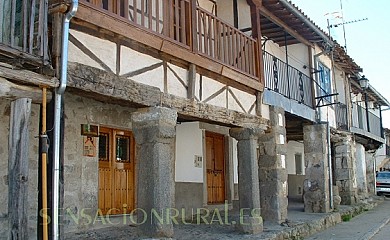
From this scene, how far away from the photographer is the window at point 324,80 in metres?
13.0

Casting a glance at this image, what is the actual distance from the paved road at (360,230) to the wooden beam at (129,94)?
354 centimetres

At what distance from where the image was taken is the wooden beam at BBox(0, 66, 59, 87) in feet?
13.3

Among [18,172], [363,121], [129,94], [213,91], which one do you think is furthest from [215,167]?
[363,121]

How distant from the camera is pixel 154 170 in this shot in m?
5.77

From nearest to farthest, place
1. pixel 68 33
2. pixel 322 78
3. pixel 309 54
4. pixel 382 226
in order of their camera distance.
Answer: pixel 68 33 → pixel 382 226 → pixel 309 54 → pixel 322 78

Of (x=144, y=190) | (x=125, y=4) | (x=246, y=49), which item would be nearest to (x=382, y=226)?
(x=246, y=49)

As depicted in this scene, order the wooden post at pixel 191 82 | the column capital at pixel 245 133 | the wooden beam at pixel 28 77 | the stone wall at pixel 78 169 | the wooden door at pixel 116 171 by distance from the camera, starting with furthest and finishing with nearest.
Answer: the column capital at pixel 245 133, the wooden door at pixel 116 171, the stone wall at pixel 78 169, the wooden post at pixel 191 82, the wooden beam at pixel 28 77

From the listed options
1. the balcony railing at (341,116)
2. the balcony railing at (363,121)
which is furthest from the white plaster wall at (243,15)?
the balcony railing at (363,121)

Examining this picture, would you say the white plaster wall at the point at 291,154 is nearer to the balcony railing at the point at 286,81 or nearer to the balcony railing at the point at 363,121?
the balcony railing at the point at 363,121

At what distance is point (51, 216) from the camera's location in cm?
441

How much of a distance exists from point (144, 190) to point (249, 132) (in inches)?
111

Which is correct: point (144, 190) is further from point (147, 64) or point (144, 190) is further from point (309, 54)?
point (309, 54)

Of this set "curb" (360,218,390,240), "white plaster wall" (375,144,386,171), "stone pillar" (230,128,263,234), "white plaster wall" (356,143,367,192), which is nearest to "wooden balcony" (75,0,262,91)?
"stone pillar" (230,128,263,234)

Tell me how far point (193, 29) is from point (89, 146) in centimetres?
263
